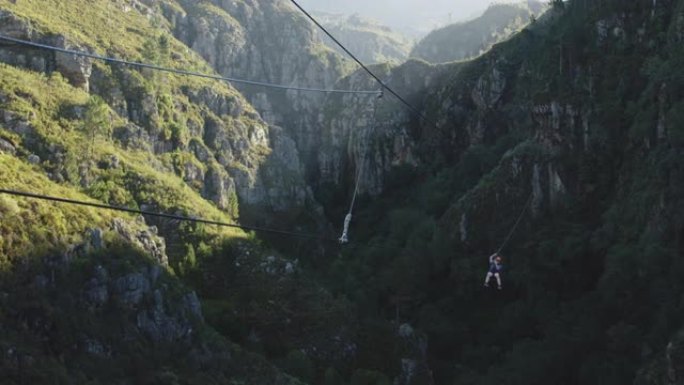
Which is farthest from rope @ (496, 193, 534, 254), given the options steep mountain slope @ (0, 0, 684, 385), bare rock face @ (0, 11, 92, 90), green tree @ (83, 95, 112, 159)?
bare rock face @ (0, 11, 92, 90)

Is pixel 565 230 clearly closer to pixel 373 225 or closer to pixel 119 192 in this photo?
pixel 373 225

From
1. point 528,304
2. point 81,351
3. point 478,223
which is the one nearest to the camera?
point 81,351

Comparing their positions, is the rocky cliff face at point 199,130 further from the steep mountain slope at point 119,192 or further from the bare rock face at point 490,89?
the bare rock face at point 490,89

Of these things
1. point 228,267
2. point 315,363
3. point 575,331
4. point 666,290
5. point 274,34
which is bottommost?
point 315,363

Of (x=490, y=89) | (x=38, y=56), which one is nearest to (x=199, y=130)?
(x=38, y=56)

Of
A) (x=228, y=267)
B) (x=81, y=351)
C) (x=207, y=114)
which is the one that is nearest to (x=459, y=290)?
(x=228, y=267)

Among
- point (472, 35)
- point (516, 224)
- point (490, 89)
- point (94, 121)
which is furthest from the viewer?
point (472, 35)

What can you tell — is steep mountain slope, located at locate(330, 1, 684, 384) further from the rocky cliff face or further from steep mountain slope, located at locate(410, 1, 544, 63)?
steep mountain slope, located at locate(410, 1, 544, 63)

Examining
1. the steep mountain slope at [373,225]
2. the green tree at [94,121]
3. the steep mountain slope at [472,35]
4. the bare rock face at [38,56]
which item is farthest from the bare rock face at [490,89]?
the steep mountain slope at [472,35]

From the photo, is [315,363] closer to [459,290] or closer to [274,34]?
[459,290]
